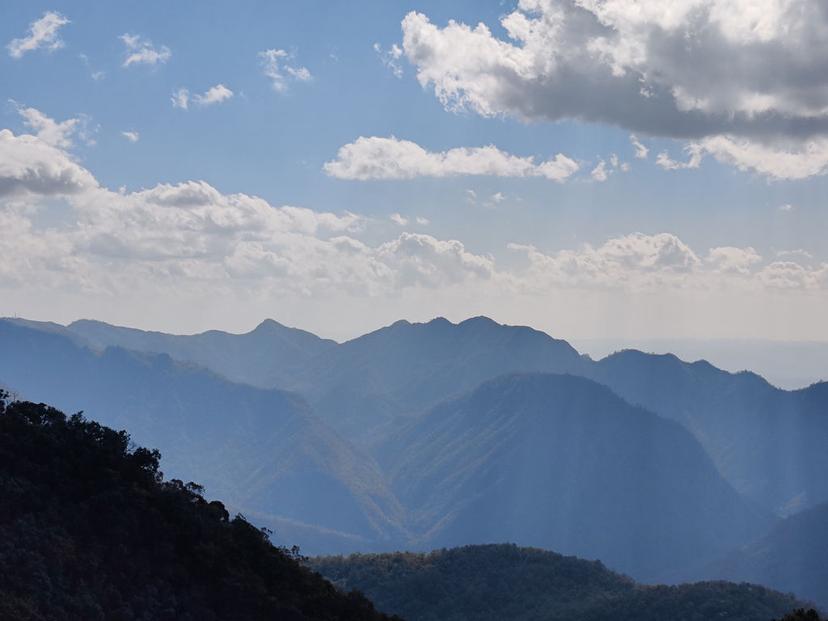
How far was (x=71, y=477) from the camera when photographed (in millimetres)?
78250

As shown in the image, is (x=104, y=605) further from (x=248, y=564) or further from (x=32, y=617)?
(x=248, y=564)

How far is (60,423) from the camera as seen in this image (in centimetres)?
8869

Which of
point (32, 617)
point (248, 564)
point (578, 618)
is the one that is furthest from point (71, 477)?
point (578, 618)

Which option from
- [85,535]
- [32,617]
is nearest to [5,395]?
[85,535]

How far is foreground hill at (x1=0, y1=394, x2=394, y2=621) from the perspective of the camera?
60.4 meters

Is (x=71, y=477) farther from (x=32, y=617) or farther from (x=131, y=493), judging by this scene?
(x=32, y=617)

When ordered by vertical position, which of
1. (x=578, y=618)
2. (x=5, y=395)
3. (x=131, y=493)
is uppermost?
(x=5, y=395)

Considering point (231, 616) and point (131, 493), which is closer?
point (231, 616)

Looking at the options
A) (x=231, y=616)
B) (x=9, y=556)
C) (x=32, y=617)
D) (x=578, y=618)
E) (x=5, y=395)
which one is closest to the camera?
(x=32, y=617)

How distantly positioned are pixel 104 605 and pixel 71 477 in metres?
20.2

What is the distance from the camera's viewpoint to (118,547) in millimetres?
69000

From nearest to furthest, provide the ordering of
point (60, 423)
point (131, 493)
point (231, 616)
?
point (231, 616) → point (131, 493) → point (60, 423)

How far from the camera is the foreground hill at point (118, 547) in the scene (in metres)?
60.4

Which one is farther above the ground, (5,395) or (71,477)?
(5,395)
